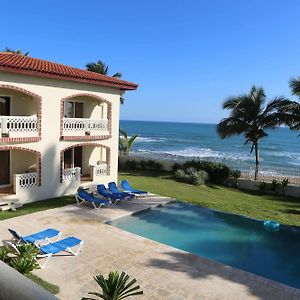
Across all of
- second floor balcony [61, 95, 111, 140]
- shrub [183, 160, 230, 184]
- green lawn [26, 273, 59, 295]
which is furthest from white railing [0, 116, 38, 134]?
shrub [183, 160, 230, 184]

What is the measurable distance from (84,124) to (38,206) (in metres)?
5.43

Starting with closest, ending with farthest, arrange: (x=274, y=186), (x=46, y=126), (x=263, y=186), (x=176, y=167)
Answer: (x=46, y=126) < (x=274, y=186) < (x=263, y=186) < (x=176, y=167)

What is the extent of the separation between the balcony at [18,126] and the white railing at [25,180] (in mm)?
1907

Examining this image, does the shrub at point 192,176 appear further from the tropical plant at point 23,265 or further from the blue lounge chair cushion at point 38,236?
the tropical plant at point 23,265

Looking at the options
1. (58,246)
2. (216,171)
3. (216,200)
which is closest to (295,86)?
(216,171)

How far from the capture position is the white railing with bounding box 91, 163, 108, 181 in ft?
67.2

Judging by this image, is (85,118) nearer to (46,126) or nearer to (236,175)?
(46,126)

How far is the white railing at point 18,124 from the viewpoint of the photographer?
51.2 feet

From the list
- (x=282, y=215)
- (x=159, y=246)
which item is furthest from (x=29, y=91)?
(x=282, y=215)

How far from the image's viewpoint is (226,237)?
1399cm

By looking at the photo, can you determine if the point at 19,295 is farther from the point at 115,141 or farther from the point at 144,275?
the point at 115,141

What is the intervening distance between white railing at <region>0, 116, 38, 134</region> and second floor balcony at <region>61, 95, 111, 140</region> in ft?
5.50

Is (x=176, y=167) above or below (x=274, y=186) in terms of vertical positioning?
above

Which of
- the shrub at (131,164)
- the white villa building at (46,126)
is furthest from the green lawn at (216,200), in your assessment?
the shrub at (131,164)
